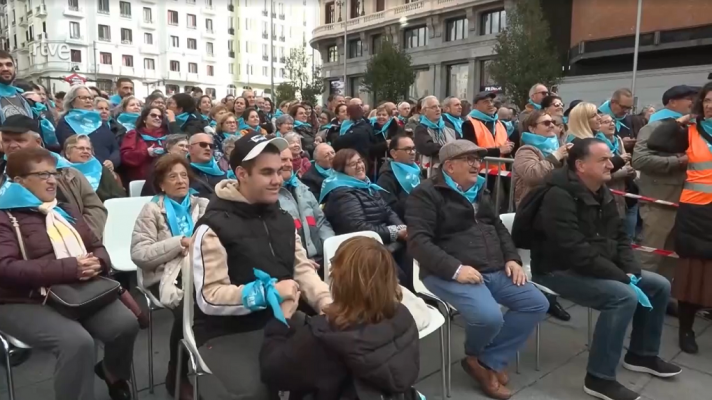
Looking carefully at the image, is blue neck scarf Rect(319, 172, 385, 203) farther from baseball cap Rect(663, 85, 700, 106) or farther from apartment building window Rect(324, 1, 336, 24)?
apartment building window Rect(324, 1, 336, 24)

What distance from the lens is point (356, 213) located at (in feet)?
13.6

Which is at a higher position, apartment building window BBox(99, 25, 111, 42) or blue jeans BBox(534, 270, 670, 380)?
apartment building window BBox(99, 25, 111, 42)

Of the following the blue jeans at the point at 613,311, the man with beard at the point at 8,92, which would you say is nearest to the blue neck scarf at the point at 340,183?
the blue jeans at the point at 613,311

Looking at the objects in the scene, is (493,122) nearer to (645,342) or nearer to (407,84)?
(645,342)

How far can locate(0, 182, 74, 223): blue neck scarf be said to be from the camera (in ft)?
8.68

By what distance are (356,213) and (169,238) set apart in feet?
4.83

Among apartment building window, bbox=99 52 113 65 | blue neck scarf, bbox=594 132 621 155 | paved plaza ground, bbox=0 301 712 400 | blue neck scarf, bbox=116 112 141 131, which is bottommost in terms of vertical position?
paved plaza ground, bbox=0 301 712 400

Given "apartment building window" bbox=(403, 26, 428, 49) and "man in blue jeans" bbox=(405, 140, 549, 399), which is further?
"apartment building window" bbox=(403, 26, 428, 49)

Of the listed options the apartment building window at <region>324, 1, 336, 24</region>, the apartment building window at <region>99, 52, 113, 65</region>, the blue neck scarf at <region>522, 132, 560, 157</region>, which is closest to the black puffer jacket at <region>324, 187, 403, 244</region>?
the blue neck scarf at <region>522, 132, 560, 157</region>

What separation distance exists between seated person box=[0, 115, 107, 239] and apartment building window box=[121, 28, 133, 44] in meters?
59.4

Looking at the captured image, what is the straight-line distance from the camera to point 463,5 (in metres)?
32.0

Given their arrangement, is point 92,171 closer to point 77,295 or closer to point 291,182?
point 291,182

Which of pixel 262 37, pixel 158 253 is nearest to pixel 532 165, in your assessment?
pixel 158 253

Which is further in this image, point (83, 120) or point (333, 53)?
point (333, 53)
